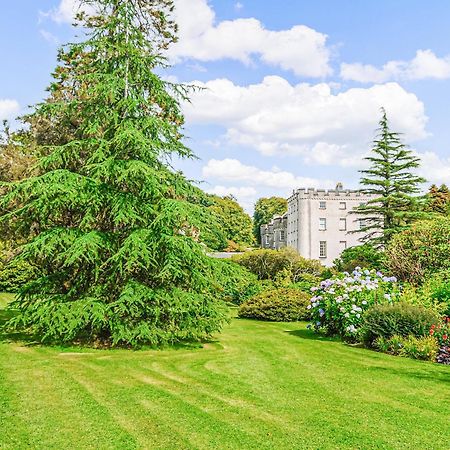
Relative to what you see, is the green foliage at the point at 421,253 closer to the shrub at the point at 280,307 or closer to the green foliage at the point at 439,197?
the shrub at the point at 280,307

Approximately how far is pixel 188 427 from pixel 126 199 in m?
6.56

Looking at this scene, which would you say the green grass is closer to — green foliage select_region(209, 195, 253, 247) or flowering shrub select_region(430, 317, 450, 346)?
flowering shrub select_region(430, 317, 450, 346)

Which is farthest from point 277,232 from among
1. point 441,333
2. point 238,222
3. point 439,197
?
point 441,333

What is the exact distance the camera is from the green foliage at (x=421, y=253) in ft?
55.6

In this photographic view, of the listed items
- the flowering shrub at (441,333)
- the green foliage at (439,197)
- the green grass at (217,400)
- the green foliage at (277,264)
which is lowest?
the green grass at (217,400)

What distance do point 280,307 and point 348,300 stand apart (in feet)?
22.7

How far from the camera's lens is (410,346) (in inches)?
420

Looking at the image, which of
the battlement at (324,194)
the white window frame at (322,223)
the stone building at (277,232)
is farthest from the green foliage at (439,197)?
the stone building at (277,232)

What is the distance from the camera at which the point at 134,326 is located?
10742 mm

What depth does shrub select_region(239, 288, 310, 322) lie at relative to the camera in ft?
64.6

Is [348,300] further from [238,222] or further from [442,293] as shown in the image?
[238,222]

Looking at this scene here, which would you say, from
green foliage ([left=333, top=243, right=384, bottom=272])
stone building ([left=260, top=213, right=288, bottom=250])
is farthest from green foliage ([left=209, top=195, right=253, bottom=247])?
green foliage ([left=333, top=243, right=384, bottom=272])

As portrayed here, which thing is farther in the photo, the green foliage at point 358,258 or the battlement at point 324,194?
the battlement at point 324,194

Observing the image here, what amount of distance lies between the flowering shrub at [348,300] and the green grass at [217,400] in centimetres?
206
